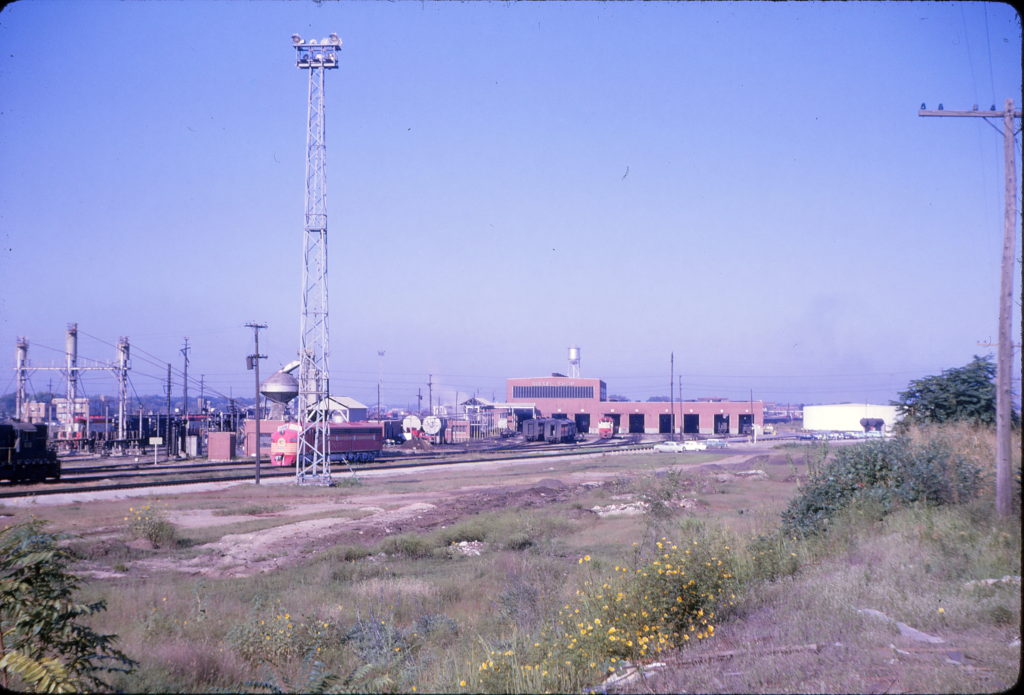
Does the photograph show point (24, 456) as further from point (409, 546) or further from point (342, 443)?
point (409, 546)

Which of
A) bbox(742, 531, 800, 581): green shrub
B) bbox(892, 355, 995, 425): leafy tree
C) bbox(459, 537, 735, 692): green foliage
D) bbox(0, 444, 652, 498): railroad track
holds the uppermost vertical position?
bbox(892, 355, 995, 425): leafy tree

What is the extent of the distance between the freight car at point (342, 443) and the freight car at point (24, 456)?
559 inches

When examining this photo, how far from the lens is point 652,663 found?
730 cm

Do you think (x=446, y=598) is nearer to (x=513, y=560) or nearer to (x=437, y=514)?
(x=513, y=560)

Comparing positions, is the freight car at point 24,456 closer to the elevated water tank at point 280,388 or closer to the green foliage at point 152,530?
the elevated water tank at point 280,388

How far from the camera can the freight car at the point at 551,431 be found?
85312mm

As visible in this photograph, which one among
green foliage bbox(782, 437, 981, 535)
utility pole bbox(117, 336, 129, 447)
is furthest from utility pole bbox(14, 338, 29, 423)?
green foliage bbox(782, 437, 981, 535)

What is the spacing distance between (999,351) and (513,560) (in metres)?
10.6

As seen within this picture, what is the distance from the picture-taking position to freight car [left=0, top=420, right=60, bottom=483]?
37.0m

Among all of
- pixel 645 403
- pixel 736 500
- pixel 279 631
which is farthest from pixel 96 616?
pixel 645 403

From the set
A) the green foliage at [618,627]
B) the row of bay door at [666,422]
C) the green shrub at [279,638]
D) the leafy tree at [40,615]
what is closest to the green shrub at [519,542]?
the green shrub at [279,638]

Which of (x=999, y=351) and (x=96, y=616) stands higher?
(x=999, y=351)

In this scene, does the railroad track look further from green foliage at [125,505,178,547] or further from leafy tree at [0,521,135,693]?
leafy tree at [0,521,135,693]

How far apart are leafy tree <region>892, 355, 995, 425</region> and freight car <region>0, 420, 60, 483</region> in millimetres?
39672
